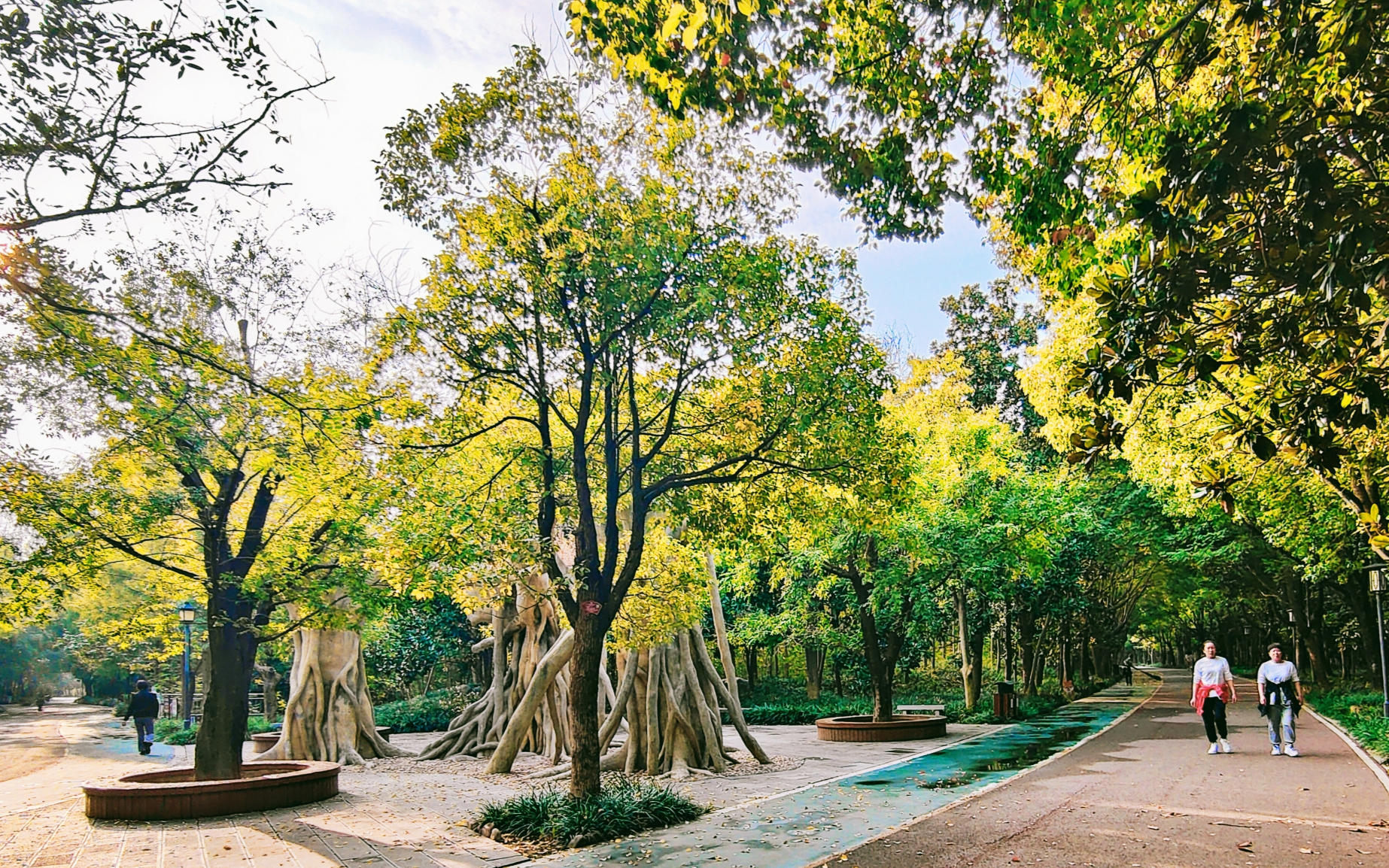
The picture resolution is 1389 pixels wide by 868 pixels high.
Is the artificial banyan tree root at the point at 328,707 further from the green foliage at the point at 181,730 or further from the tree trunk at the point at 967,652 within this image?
the tree trunk at the point at 967,652

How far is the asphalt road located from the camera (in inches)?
314

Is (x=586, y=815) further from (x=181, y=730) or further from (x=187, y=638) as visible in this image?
(x=181, y=730)

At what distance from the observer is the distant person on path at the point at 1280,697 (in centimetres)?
1421

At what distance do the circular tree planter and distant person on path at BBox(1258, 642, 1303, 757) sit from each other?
6816mm

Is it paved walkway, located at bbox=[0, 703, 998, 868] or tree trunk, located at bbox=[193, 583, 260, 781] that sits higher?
tree trunk, located at bbox=[193, 583, 260, 781]

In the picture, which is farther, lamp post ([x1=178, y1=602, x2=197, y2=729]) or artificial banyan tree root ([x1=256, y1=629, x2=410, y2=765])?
lamp post ([x1=178, y1=602, x2=197, y2=729])

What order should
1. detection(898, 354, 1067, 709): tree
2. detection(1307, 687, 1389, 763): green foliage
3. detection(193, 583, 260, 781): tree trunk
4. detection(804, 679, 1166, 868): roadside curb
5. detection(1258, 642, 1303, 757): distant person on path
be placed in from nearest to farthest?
1. detection(804, 679, 1166, 868): roadside curb
2. detection(193, 583, 260, 781): tree trunk
3. detection(1258, 642, 1303, 757): distant person on path
4. detection(1307, 687, 1389, 763): green foliage
5. detection(898, 354, 1067, 709): tree

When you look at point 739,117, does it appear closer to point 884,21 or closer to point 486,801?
point 884,21

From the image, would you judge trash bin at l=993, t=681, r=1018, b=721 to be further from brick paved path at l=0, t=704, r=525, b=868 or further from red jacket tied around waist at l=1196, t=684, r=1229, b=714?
brick paved path at l=0, t=704, r=525, b=868

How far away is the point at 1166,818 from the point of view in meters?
9.62

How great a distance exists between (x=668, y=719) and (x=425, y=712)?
54.9 feet

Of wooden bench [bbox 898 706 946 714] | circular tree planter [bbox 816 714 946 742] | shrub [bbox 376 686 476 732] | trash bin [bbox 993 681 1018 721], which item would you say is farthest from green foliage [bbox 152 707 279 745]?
trash bin [bbox 993 681 1018 721]

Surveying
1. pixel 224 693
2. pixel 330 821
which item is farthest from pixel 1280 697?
pixel 224 693

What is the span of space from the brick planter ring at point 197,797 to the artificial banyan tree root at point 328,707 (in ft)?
19.2
